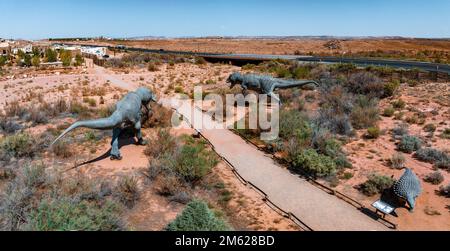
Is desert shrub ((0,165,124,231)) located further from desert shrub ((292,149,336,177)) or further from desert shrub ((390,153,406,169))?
desert shrub ((390,153,406,169))

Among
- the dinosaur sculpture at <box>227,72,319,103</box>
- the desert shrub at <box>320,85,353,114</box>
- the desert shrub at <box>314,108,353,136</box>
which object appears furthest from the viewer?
the dinosaur sculpture at <box>227,72,319,103</box>

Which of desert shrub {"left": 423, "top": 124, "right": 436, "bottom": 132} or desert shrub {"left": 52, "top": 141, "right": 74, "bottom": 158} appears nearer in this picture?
desert shrub {"left": 52, "top": 141, "right": 74, "bottom": 158}

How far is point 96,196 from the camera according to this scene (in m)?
7.61

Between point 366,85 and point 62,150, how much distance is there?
16.9 meters

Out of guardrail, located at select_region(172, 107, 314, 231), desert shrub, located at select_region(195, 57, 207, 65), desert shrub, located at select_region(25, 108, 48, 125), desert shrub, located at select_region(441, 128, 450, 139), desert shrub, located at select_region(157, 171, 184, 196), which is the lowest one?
guardrail, located at select_region(172, 107, 314, 231)

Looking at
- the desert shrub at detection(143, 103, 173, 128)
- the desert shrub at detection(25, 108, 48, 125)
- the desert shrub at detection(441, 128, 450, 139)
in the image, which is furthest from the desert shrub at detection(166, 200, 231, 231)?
the desert shrub at detection(25, 108, 48, 125)

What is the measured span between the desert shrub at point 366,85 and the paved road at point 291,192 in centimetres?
1051

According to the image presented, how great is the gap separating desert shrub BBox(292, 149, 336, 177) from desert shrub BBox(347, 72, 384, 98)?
1073 cm

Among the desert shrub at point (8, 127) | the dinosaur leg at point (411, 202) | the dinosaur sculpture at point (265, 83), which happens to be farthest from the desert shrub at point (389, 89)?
the desert shrub at point (8, 127)

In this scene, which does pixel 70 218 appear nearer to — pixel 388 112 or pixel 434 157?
pixel 434 157

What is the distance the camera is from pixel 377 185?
28.3 ft

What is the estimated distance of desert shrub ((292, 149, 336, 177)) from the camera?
9.38 metres

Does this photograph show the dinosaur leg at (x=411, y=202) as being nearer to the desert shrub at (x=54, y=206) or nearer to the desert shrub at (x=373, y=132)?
the desert shrub at (x=373, y=132)

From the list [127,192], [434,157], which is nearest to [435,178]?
[434,157]
